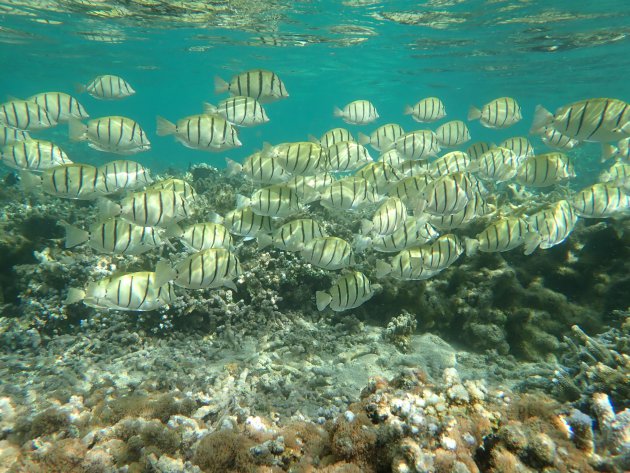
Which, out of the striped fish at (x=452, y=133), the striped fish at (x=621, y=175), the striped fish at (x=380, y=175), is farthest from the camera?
the striped fish at (x=452, y=133)

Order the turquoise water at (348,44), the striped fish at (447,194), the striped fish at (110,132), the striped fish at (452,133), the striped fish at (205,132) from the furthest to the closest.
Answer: the turquoise water at (348,44), the striped fish at (452,133), the striped fish at (110,132), the striped fish at (205,132), the striped fish at (447,194)

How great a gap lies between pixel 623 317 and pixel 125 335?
302 inches

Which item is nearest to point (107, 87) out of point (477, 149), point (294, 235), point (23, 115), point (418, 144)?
point (23, 115)

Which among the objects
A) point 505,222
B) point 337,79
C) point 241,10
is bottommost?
point 337,79

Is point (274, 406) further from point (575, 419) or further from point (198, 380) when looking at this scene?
point (575, 419)

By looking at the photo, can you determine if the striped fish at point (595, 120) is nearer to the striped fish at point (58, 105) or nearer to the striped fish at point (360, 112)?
the striped fish at point (360, 112)

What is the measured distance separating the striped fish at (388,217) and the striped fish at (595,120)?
2.39 m

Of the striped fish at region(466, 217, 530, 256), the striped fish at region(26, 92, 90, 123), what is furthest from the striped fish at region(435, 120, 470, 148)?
the striped fish at region(26, 92, 90, 123)

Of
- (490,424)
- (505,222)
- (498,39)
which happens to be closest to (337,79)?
(498,39)

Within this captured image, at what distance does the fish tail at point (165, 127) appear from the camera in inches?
226

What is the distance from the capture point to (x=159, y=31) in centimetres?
2597

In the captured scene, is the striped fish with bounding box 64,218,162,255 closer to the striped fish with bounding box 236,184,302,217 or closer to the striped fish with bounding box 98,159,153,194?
the striped fish with bounding box 98,159,153,194

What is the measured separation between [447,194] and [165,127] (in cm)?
441

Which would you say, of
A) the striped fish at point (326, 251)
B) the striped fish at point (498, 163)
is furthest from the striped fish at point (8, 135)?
the striped fish at point (498, 163)
